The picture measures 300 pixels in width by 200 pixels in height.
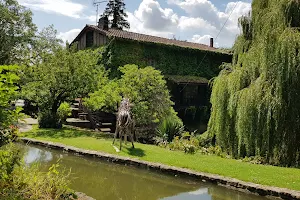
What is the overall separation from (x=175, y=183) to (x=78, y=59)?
36.9ft

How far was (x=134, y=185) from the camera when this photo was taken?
8.91m

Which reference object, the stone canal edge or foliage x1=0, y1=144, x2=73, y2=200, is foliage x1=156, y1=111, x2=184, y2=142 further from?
foliage x1=0, y1=144, x2=73, y2=200

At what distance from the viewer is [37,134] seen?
1577 centimetres

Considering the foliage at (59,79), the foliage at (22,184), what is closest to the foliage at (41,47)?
the foliage at (59,79)

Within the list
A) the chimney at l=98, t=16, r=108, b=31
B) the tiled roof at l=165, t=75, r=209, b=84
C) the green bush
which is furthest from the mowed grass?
the chimney at l=98, t=16, r=108, b=31

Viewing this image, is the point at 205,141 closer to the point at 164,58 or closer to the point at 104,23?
the point at 164,58

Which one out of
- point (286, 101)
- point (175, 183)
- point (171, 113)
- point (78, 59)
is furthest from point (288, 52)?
point (78, 59)

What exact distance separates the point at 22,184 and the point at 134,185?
379 cm

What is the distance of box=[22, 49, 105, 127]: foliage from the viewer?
1752 centimetres

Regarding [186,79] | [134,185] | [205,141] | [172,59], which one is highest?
[172,59]

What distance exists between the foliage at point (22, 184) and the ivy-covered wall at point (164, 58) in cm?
1979

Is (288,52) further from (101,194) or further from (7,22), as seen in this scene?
(7,22)

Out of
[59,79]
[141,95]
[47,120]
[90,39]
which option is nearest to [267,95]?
[141,95]

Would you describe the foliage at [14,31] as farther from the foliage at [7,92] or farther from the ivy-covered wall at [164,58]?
the foliage at [7,92]
